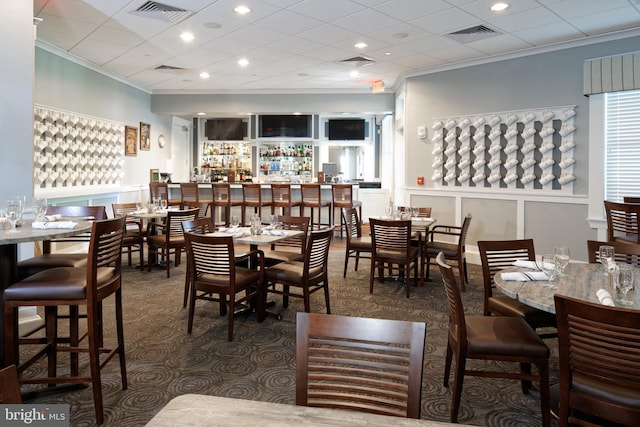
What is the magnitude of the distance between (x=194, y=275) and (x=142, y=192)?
6281 millimetres

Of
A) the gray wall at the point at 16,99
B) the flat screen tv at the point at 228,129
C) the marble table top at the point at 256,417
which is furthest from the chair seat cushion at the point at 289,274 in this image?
the flat screen tv at the point at 228,129

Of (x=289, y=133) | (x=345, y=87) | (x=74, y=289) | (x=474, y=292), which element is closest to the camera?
(x=74, y=289)

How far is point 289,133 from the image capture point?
1214 centimetres

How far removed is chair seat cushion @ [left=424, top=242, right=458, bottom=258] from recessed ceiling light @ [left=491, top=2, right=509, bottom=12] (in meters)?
2.73

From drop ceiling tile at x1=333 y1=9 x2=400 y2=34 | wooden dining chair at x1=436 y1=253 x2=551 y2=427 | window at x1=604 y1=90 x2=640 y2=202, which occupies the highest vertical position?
drop ceiling tile at x1=333 y1=9 x2=400 y2=34

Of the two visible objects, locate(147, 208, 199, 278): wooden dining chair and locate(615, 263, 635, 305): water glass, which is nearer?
locate(615, 263, 635, 305): water glass

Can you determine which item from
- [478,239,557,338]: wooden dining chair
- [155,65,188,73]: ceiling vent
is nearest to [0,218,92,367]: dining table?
[478,239,557,338]: wooden dining chair

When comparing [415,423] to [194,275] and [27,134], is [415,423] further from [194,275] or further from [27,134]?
[27,134]

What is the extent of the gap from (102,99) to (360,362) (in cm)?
806

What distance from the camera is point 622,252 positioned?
10.5 feet

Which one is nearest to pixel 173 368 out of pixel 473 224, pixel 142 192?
pixel 473 224

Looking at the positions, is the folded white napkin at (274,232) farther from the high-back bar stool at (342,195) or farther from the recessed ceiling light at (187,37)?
the high-back bar stool at (342,195)

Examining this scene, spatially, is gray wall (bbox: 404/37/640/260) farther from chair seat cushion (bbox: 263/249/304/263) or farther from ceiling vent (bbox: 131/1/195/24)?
ceiling vent (bbox: 131/1/195/24)

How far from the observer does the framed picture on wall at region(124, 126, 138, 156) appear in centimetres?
872
